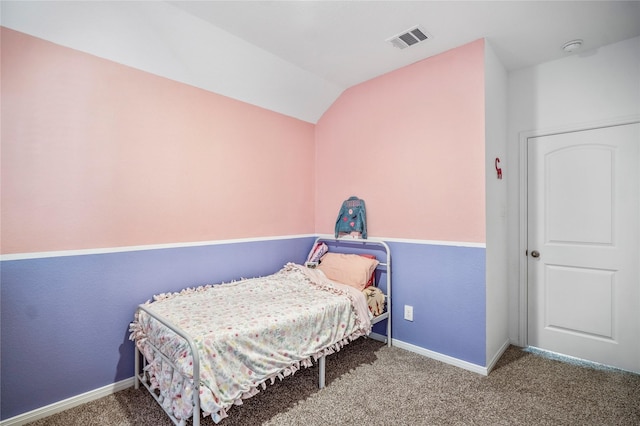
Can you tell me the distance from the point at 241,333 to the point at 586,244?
9.72 feet

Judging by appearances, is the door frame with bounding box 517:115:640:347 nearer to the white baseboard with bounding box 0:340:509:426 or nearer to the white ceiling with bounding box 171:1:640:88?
the white baseboard with bounding box 0:340:509:426

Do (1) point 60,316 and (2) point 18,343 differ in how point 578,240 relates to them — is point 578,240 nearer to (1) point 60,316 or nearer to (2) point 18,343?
(1) point 60,316

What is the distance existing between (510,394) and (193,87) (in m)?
3.42

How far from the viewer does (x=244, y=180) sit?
298 centimetres

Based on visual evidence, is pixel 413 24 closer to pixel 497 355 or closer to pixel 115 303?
pixel 497 355

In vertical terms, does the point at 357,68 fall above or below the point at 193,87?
above

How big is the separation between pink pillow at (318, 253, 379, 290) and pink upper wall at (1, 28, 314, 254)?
0.80 meters

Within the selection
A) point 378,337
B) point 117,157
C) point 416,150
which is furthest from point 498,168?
point 117,157

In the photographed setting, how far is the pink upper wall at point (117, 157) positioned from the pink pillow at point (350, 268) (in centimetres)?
80

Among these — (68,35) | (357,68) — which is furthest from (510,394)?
(68,35)

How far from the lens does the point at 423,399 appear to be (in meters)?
2.07

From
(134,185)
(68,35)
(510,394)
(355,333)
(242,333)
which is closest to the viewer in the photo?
(242,333)

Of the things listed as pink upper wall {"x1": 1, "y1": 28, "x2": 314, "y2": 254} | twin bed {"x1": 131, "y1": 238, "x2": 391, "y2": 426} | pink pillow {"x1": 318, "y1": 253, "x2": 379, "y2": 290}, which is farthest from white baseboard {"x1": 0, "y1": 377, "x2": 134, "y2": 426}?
pink pillow {"x1": 318, "y1": 253, "x2": 379, "y2": 290}

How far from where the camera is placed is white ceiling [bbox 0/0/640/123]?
198 cm
